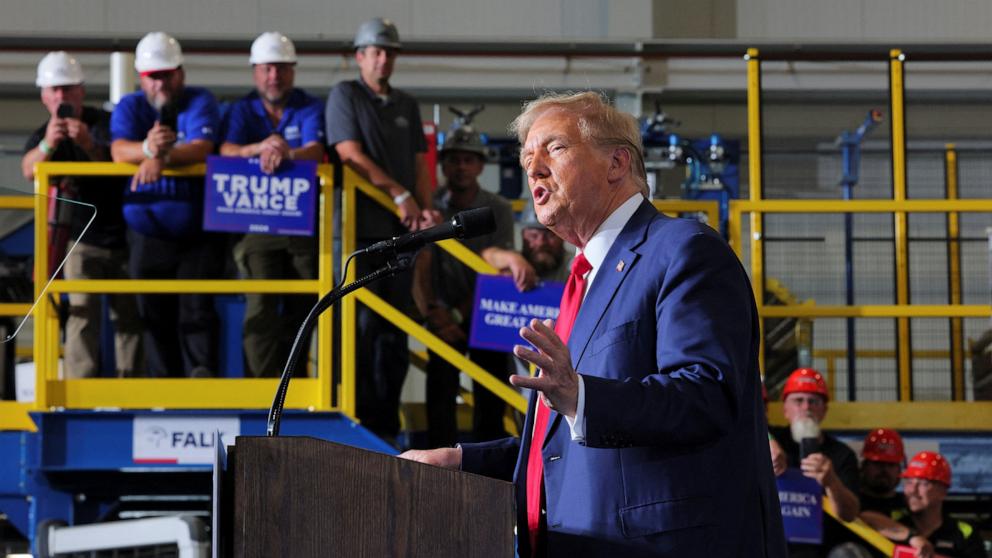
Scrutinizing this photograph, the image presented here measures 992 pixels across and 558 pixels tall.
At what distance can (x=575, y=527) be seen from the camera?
312 cm

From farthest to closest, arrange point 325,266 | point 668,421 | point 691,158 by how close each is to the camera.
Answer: point 691,158
point 325,266
point 668,421

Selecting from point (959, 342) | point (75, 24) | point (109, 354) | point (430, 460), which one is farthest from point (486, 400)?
point (75, 24)

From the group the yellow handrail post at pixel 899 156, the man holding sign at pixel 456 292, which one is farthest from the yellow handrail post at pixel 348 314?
the yellow handrail post at pixel 899 156

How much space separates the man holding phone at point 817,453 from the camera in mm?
7316

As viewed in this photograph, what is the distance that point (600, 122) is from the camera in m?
3.40

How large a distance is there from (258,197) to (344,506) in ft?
16.4

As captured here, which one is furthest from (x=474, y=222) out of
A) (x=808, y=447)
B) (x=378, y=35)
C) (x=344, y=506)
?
(x=378, y=35)

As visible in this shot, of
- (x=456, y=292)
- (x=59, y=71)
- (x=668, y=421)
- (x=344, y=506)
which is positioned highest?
(x=59, y=71)

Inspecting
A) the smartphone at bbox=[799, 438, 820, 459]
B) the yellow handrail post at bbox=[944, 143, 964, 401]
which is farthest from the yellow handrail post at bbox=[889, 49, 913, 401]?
the smartphone at bbox=[799, 438, 820, 459]

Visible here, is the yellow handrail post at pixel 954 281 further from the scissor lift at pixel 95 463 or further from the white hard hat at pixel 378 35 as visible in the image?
the scissor lift at pixel 95 463

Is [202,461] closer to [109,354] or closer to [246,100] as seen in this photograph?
[109,354]

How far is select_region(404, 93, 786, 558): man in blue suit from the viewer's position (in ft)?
9.48

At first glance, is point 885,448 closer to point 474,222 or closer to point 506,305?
point 506,305

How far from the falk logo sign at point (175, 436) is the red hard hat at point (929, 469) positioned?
141 inches
